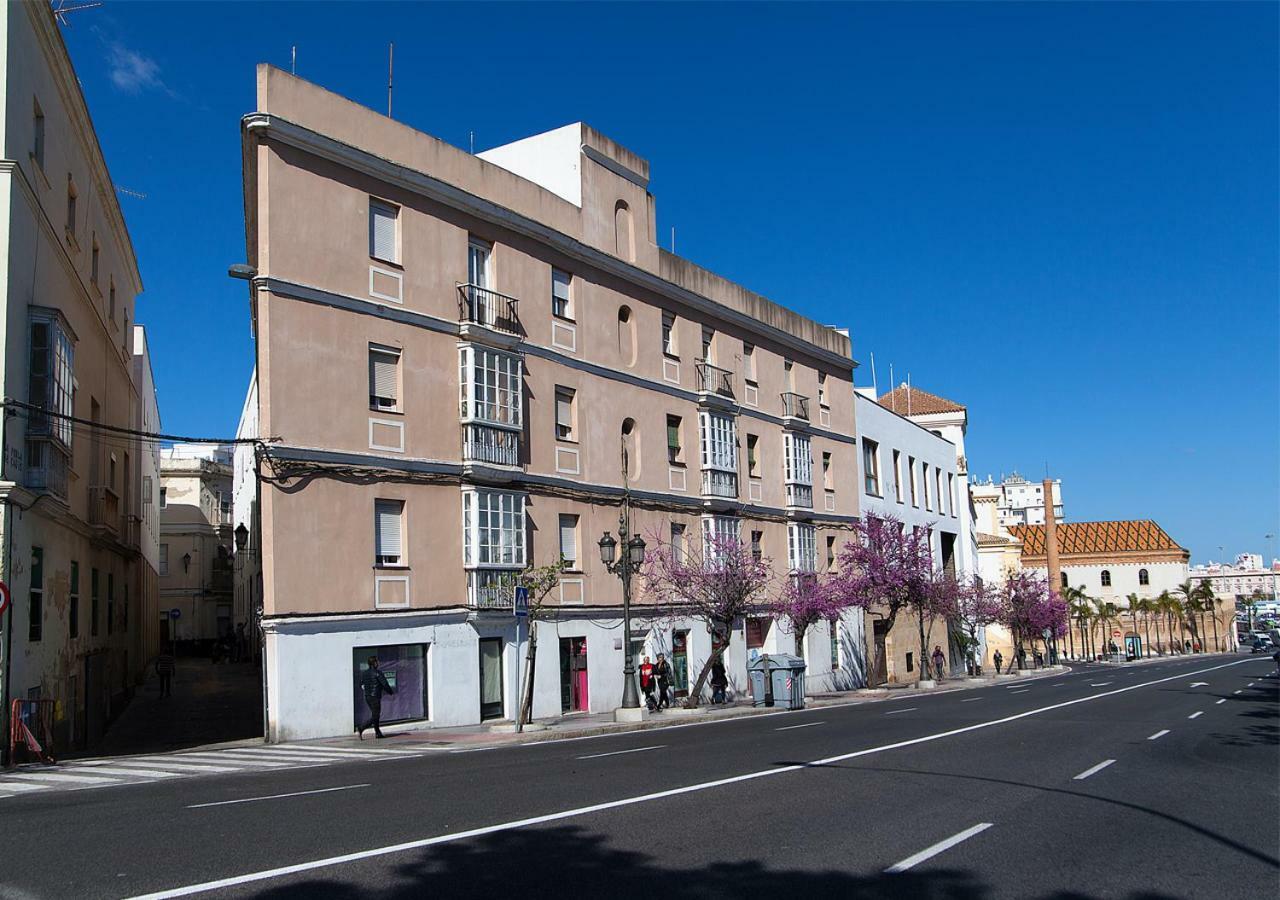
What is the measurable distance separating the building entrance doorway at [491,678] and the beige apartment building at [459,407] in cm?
5

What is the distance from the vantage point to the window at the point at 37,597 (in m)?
19.3

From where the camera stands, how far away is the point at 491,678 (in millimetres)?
26141

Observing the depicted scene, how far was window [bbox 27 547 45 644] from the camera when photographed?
19.3 m

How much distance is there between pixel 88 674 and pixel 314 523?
726cm

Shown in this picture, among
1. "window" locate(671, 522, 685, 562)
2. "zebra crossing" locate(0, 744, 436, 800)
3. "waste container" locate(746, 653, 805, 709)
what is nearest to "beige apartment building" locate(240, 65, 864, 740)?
"window" locate(671, 522, 685, 562)

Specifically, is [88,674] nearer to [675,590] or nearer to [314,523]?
[314,523]

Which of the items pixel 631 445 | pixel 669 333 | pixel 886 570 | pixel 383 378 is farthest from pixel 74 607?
pixel 886 570

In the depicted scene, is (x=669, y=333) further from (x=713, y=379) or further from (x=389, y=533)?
(x=389, y=533)

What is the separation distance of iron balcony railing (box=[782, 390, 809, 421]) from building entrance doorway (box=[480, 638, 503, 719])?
58.6 ft

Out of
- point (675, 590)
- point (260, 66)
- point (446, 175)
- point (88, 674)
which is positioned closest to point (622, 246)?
point (446, 175)

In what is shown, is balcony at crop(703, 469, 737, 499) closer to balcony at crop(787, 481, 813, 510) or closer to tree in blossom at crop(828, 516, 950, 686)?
balcony at crop(787, 481, 813, 510)

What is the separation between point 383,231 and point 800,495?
68.3ft

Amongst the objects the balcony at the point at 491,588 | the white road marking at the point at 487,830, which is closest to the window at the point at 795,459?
the balcony at the point at 491,588

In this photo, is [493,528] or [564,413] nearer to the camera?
[493,528]
